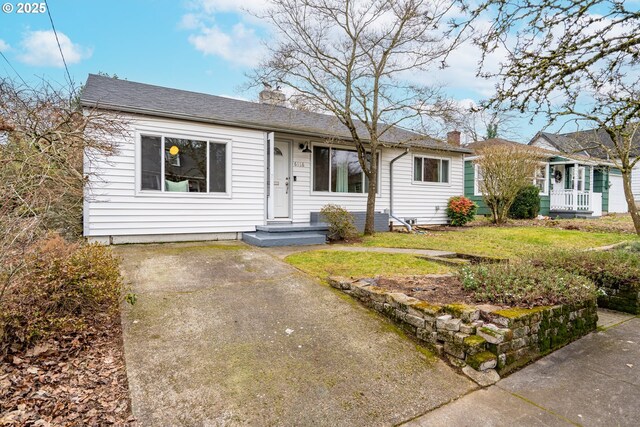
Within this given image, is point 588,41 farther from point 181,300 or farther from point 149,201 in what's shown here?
point 149,201

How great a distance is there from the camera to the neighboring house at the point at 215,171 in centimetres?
743

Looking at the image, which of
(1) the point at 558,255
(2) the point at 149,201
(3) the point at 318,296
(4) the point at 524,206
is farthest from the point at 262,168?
(4) the point at 524,206

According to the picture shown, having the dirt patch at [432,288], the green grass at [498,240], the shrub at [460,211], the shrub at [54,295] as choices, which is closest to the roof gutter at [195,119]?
the green grass at [498,240]

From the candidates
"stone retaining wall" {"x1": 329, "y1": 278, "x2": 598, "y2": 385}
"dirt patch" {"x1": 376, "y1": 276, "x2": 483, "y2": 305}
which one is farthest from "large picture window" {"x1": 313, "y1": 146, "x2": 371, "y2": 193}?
"stone retaining wall" {"x1": 329, "y1": 278, "x2": 598, "y2": 385}

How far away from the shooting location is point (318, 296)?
4.48m

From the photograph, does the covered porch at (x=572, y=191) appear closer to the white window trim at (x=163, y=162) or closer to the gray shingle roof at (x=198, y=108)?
the gray shingle roof at (x=198, y=108)

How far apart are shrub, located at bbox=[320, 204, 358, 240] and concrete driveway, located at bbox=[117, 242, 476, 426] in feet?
13.5

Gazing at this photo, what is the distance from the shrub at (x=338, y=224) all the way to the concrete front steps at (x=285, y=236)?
0.70ft

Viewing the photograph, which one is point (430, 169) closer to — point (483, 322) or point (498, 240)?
point (498, 240)

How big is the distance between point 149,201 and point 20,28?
430cm

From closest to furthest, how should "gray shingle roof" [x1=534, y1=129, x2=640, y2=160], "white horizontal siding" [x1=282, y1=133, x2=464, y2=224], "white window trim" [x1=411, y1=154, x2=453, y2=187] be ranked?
"gray shingle roof" [x1=534, y1=129, x2=640, y2=160]
"white horizontal siding" [x1=282, y1=133, x2=464, y2=224]
"white window trim" [x1=411, y1=154, x2=453, y2=187]

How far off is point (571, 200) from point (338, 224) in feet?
46.2

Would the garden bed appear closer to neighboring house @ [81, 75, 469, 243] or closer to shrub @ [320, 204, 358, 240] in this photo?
shrub @ [320, 204, 358, 240]

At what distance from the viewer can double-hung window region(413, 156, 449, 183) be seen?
12352mm
